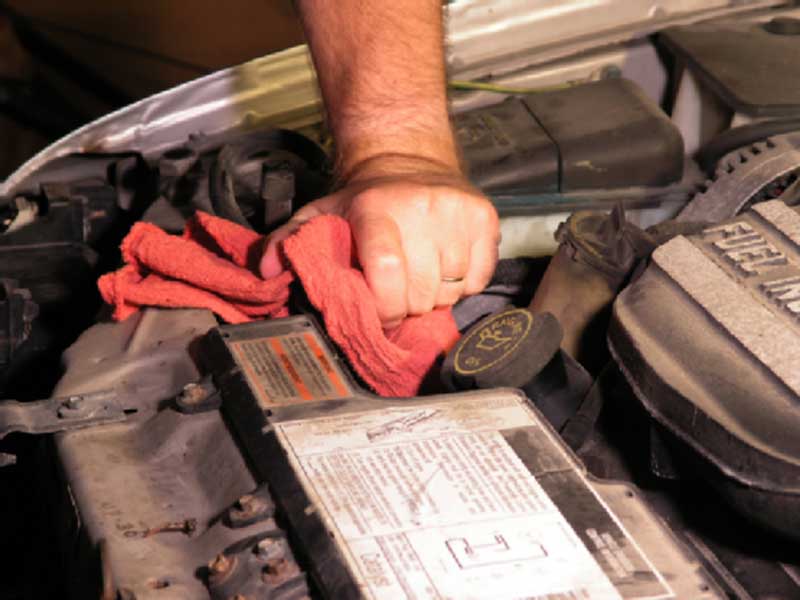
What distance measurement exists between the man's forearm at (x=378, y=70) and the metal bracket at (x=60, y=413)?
0.44m

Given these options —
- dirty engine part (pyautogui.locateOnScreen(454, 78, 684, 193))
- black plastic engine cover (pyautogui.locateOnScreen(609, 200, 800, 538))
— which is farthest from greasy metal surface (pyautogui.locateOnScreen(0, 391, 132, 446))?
dirty engine part (pyautogui.locateOnScreen(454, 78, 684, 193))

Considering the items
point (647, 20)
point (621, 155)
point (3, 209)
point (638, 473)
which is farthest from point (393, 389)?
point (647, 20)

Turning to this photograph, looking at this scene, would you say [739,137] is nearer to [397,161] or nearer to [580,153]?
[580,153]

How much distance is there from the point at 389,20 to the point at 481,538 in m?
0.82

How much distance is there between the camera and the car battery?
75 centimetres

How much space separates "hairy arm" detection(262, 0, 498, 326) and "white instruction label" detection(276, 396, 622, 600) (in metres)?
0.19

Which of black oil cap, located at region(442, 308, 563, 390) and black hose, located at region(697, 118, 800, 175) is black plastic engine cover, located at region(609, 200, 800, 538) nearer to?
black oil cap, located at region(442, 308, 563, 390)

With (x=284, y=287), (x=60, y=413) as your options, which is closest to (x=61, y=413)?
(x=60, y=413)

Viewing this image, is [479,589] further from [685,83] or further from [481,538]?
[685,83]

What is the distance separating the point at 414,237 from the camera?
3.60 ft

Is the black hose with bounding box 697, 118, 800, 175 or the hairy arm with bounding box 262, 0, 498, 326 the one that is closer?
the hairy arm with bounding box 262, 0, 498, 326

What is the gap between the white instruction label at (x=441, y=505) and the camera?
745mm

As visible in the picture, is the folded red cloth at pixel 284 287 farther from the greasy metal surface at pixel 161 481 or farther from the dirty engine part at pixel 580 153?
the dirty engine part at pixel 580 153

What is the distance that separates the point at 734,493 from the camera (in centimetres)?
86
